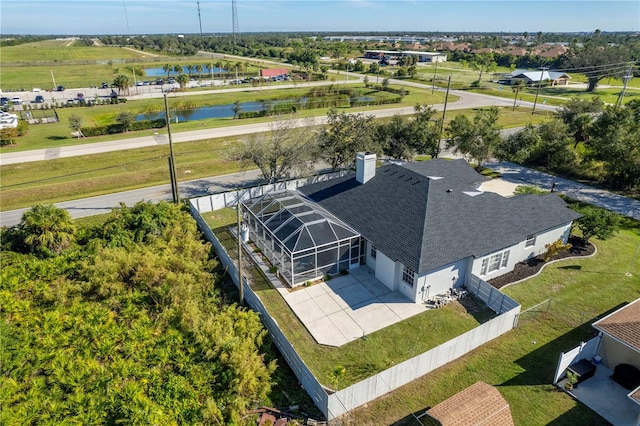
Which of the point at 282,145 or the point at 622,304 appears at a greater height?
the point at 282,145

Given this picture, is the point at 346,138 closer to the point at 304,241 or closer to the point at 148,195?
the point at 304,241

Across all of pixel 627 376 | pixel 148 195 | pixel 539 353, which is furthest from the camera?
pixel 148 195

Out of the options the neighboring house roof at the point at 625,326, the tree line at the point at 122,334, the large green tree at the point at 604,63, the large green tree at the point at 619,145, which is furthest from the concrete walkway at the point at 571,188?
the large green tree at the point at 604,63

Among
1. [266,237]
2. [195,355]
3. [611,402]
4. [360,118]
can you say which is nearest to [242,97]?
[360,118]

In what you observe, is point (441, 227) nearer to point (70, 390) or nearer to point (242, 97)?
point (70, 390)

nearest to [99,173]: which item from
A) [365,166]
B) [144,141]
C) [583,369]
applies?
[144,141]

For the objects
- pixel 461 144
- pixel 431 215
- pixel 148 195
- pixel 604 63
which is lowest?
pixel 148 195
